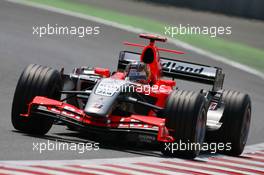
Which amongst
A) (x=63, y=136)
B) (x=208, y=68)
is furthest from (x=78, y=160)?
(x=208, y=68)

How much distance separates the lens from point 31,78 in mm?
13570

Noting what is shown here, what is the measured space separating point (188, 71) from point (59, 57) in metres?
7.98

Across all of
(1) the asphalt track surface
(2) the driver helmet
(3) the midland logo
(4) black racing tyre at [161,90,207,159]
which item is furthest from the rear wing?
(4) black racing tyre at [161,90,207,159]

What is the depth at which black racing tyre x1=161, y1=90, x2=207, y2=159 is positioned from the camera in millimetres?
12922

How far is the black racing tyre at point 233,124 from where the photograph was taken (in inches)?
571

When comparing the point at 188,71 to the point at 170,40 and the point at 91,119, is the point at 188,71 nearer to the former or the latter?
the point at 91,119

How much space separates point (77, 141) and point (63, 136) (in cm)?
48

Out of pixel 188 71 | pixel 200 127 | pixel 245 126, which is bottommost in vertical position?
pixel 245 126

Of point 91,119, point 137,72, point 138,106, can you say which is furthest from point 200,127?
point 137,72

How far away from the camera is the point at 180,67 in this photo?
1580 centimetres

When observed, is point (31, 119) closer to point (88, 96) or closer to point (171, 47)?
point (88, 96)

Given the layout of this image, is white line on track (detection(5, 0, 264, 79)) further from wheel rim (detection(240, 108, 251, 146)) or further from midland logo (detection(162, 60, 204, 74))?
wheel rim (detection(240, 108, 251, 146))

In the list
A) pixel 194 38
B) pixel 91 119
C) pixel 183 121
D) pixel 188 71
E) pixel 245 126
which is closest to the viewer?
pixel 183 121

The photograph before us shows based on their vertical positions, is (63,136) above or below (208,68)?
below
